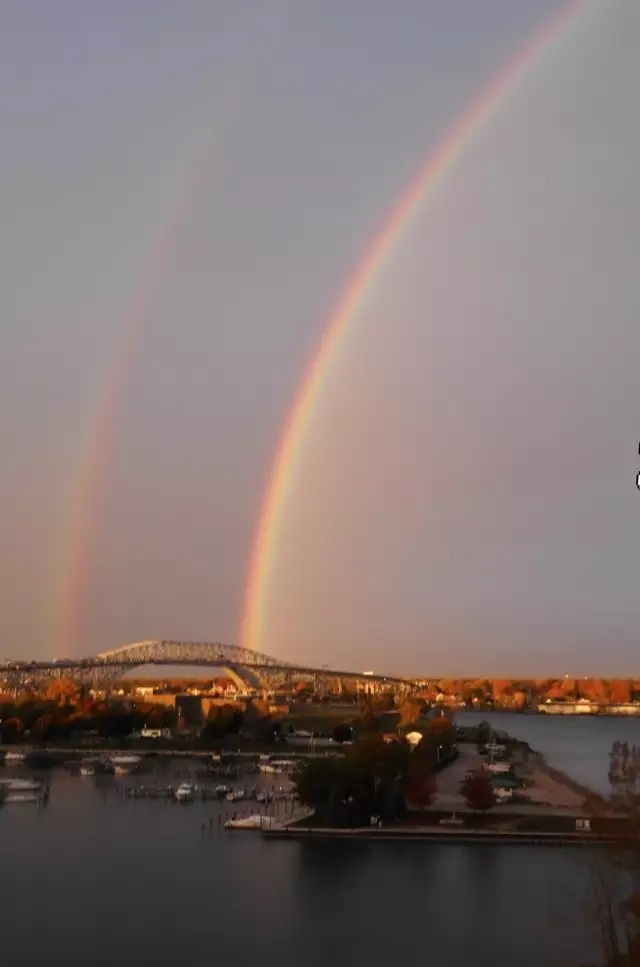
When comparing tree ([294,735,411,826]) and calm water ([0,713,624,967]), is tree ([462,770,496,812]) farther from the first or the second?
calm water ([0,713,624,967])

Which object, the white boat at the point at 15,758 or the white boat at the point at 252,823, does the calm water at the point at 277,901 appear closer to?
the white boat at the point at 252,823

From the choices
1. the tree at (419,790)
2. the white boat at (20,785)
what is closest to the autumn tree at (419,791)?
the tree at (419,790)

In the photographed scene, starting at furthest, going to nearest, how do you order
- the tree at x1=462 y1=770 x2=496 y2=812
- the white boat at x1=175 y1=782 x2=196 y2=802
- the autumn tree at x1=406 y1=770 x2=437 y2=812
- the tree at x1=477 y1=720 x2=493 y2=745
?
the tree at x1=477 y1=720 x2=493 y2=745
the white boat at x1=175 y1=782 x2=196 y2=802
the autumn tree at x1=406 y1=770 x2=437 y2=812
the tree at x1=462 y1=770 x2=496 y2=812

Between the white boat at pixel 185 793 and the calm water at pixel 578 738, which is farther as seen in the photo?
the calm water at pixel 578 738

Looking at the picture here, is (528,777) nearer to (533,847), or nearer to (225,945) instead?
(533,847)

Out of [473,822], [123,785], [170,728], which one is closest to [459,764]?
[123,785]

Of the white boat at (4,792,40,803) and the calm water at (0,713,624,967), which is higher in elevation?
the white boat at (4,792,40,803)

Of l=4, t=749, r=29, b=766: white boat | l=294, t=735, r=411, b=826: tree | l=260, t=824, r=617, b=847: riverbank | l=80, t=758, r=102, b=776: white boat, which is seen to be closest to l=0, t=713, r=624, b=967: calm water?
l=260, t=824, r=617, b=847: riverbank

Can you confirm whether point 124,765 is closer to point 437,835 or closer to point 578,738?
point 437,835
